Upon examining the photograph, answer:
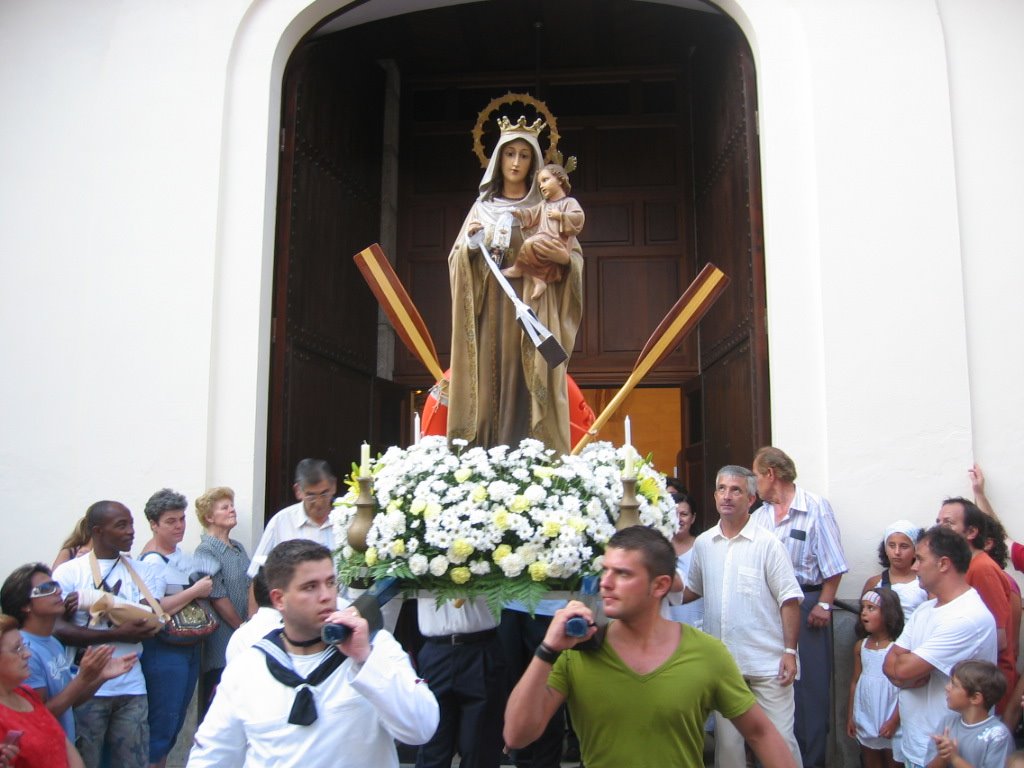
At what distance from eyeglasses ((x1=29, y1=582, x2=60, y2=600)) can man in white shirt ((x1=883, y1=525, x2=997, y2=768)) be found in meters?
3.64

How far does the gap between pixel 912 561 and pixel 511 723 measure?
368cm

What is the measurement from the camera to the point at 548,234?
4.89m

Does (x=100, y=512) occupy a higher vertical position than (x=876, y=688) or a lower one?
higher

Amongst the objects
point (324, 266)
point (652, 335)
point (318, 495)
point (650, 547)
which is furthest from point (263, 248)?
point (650, 547)

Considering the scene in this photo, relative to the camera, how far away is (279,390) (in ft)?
23.8

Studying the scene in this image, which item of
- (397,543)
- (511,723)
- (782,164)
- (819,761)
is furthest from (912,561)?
(511,723)

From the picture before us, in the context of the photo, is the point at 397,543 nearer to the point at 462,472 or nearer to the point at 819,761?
the point at 462,472

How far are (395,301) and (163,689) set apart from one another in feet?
7.47

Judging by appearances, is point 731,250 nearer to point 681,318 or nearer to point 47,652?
point 681,318

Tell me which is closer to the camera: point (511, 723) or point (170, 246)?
point (511, 723)

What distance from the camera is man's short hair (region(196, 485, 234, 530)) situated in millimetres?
6247

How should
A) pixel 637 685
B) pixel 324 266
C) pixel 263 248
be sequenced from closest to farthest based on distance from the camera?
pixel 637 685 → pixel 263 248 → pixel 324 266

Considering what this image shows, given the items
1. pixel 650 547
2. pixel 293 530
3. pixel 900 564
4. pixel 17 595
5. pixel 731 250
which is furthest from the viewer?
pixel 731 250

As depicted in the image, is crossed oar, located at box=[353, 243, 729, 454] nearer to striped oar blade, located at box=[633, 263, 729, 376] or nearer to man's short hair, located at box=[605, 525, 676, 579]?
striped oar blade, located at box=[633, 263, 729, 376]
